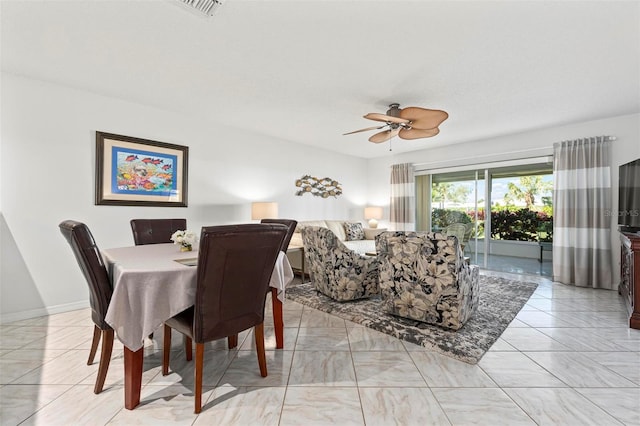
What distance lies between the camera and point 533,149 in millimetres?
4594

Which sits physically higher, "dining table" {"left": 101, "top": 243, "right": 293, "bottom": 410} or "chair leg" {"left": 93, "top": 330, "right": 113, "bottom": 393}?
"dining table" {"left": 101, "top": 243, "right": 293, "bottom": 410}

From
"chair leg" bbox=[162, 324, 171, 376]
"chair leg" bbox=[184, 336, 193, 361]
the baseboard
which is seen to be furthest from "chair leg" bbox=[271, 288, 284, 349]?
the baseboard

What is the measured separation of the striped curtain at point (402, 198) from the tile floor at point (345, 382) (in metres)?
3.58

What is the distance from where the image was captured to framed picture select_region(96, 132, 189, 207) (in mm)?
3277

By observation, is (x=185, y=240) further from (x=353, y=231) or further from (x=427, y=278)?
(x=353, y=231)

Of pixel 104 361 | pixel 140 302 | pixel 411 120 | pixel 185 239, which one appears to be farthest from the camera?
pixel 411 120

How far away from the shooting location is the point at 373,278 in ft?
11.4

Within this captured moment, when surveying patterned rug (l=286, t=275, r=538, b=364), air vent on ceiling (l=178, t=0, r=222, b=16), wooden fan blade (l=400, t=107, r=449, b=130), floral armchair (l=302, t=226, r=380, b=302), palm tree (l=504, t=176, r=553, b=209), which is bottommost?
patterned rug (l=286, t=275, r=538, b=364)

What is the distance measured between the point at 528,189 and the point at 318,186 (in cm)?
371

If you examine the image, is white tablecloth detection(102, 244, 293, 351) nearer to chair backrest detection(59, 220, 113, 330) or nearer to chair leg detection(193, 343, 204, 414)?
chair backrest detection(59, 220, 113, 330)

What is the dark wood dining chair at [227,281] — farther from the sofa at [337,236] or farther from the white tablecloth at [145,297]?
the sofa at [337,236]

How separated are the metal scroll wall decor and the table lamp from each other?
2.47 feet

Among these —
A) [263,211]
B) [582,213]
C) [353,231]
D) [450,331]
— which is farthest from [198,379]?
[582,213]

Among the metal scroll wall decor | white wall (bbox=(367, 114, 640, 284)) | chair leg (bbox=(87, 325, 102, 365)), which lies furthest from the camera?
the metal scroll wall decor
